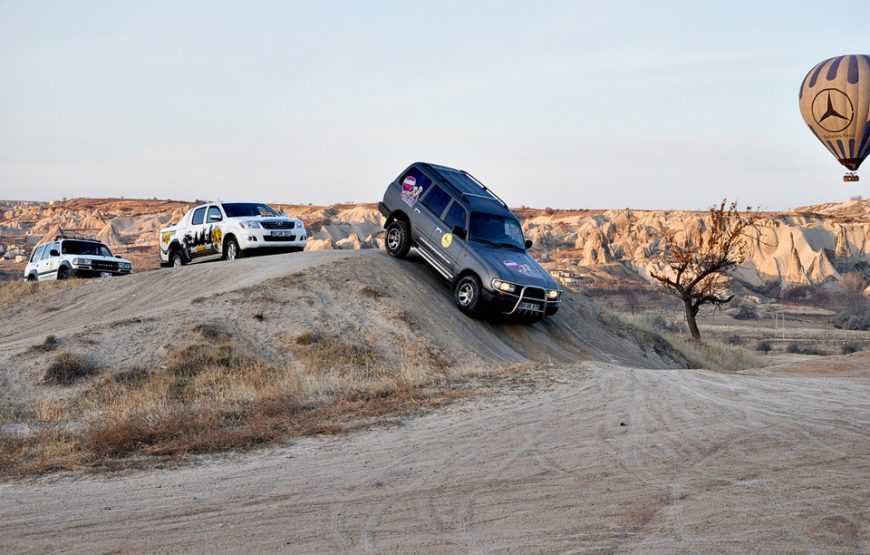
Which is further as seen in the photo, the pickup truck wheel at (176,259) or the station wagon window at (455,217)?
the pickup truck wheel at (176,259)

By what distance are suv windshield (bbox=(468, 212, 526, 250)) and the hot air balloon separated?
43.6ft

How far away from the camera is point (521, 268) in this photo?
20.2 meters

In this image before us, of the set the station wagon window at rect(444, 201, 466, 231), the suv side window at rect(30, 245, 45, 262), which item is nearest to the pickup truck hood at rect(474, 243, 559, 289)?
the station wagon window at rect(444, 201, 466, 231)

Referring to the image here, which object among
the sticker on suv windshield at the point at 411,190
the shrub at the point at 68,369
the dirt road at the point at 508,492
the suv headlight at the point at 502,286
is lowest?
the dirt road at the point at 508,492

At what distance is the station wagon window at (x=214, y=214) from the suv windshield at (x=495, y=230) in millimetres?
7157

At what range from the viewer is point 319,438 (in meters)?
10.7

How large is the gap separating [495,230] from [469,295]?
5.67 ft

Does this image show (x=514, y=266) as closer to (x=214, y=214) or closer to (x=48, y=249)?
(x=214, y=214)

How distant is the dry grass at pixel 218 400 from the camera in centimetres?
1002

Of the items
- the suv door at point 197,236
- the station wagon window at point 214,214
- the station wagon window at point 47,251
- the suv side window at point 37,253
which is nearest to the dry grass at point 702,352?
the station wagon window at point 214,214

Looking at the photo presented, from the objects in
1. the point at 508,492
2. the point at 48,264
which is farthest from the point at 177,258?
the point at 508,492

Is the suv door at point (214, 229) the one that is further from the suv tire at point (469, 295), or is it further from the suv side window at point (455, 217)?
the suv tire at point (469, 295)

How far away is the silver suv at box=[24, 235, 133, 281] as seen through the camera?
2711 centimetres

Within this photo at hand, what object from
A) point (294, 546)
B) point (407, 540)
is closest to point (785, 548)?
point (407, 540)
